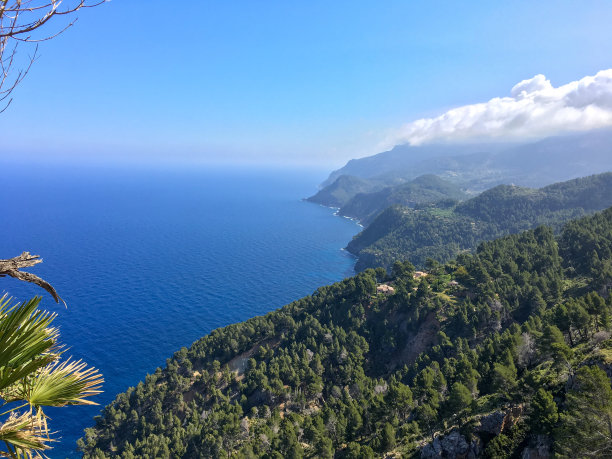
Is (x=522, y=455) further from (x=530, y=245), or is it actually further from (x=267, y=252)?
(x=267, y=252)

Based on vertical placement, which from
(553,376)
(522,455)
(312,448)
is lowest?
(312,448)

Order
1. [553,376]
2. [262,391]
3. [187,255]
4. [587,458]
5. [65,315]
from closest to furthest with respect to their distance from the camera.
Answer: [587,458]
[553,376]
[262,391]
[65,315]
[187,255]

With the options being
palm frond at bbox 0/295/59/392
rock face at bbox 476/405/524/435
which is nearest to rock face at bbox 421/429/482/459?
rock face at bbox 476/405/524/435

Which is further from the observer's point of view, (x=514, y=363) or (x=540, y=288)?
(x=540, y=288)

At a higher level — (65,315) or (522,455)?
(522,455)

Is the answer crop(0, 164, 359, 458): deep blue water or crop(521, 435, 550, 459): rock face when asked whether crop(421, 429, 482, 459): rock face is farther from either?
crop(0, 164, 359, 458): deep blue water

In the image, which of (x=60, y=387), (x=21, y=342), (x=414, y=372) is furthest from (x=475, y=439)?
(x=21, y=342)

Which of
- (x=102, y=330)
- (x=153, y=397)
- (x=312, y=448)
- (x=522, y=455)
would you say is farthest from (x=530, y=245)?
(x=102, y=330)

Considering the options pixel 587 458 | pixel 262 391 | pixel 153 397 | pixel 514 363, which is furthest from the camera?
pixel 153 397
